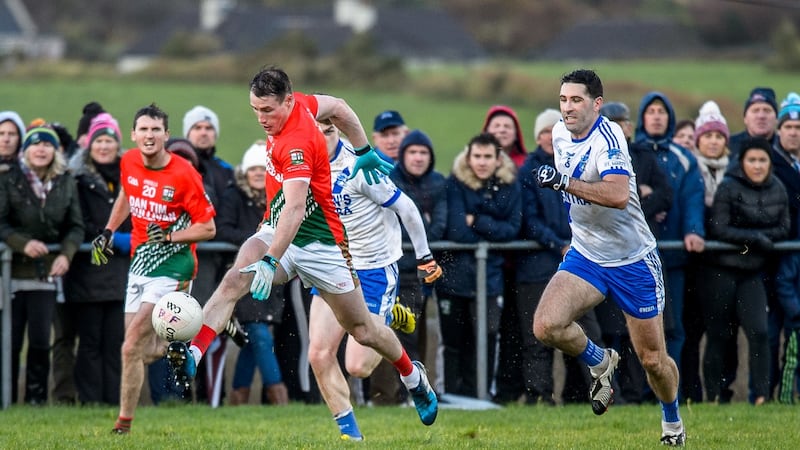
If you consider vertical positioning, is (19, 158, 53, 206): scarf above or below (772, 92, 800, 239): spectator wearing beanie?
below

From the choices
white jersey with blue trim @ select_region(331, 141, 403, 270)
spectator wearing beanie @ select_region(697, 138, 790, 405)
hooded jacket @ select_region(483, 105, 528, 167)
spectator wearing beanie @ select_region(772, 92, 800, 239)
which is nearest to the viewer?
white jersey with blue trim @ select_region(331, 141, 403, 270)

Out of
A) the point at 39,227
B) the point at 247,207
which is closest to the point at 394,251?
the point at 247,207

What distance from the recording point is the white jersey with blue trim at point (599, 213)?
8.45 m

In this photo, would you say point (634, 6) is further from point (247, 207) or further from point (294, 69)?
point (247, 207)

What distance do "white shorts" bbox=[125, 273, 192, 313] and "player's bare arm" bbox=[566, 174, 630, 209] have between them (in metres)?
3.34

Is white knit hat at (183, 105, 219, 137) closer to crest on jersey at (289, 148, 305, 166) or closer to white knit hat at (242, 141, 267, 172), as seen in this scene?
white knit hat at (242, 141, 267, 172)

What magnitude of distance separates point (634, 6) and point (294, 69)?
56.3 m

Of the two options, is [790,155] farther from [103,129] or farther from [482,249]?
[103,129]

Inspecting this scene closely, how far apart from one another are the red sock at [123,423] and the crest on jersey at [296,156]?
266cm

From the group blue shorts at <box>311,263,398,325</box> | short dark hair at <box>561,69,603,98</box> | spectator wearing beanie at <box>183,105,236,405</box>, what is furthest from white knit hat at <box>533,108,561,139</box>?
short dark hair at <box>561,69,603,98</box>

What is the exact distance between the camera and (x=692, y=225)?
11766 mm

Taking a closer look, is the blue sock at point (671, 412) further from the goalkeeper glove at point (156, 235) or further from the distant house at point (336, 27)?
the distant house at point (336, 27)

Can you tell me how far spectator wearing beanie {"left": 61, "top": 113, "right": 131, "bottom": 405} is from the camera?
38.1 ft

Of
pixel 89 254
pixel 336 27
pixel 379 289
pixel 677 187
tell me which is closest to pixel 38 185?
pixel 89 254
